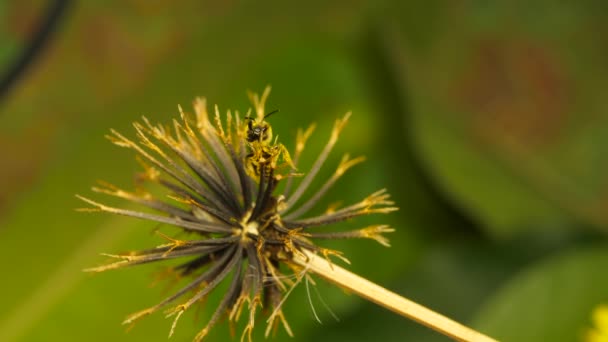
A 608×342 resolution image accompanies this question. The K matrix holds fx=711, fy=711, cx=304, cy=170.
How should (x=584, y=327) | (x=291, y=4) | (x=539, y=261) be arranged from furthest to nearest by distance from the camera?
(x=291, y=4), (x=539, y=261), (x=584, y=327)

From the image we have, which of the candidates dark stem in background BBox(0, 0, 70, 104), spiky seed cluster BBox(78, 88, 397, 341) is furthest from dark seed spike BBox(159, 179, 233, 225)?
dark stem in background BBox(0, 0, 70, 104)

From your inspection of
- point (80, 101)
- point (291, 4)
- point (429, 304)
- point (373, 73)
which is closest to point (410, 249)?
point (429, 304)

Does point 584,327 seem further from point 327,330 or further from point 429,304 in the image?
point 327,330

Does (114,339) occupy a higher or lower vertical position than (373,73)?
lower

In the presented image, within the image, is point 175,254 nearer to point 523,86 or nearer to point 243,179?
point 243,179

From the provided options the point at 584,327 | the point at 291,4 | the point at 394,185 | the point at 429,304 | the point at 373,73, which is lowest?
the point at 584,327

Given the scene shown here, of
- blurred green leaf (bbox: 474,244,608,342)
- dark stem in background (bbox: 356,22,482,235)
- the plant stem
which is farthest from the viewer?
dark stem in background (bbox: 356,22,482,235)

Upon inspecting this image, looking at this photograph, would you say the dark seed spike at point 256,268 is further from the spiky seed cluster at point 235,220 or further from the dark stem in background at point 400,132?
the dark stem in background at point 400,132

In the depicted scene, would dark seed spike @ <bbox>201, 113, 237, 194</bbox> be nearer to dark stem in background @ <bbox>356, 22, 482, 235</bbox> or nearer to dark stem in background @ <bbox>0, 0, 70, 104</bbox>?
dark stem in background @ <bbox>356, 22, 482, 235</bbox>
